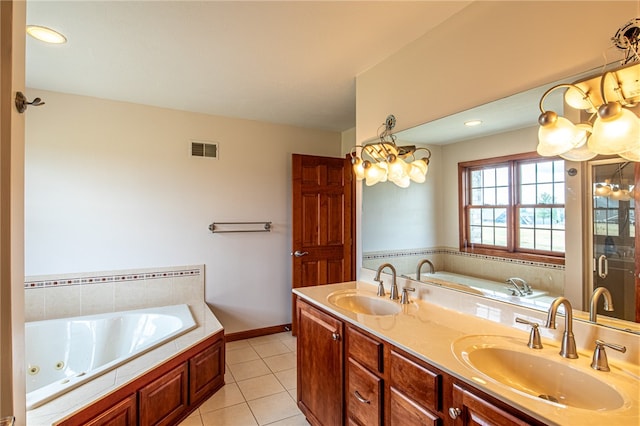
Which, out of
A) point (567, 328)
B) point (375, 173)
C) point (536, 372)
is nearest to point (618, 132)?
point (567, 328)

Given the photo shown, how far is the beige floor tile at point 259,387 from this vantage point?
245cm

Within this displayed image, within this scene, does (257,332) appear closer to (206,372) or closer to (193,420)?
(206,372)

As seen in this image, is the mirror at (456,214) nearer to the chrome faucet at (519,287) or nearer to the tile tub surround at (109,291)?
the chrome faucet at (519,287)

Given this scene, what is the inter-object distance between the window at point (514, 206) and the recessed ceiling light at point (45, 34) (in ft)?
8.32

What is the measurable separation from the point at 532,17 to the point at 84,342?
3.69 m

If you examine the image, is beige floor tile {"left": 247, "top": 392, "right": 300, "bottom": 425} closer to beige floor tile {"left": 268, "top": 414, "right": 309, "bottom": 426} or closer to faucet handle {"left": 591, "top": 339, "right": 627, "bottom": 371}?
beige floor tile {"left": 268, "top": 414, "right": 309, "bottom": 426}

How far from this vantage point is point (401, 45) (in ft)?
6.62

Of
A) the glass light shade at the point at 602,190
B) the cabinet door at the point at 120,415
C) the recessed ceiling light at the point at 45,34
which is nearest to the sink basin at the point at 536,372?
the glass light shade at the point at 602,190

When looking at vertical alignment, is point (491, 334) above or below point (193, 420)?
above

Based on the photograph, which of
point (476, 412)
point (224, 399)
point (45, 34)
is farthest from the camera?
point (224, 399)

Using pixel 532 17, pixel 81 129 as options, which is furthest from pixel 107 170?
pixel 532 17

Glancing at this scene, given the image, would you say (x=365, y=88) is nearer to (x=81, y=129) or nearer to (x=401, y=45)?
(x=401, y=45)

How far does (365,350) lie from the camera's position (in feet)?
4.92

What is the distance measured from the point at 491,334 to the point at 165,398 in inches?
77.1
